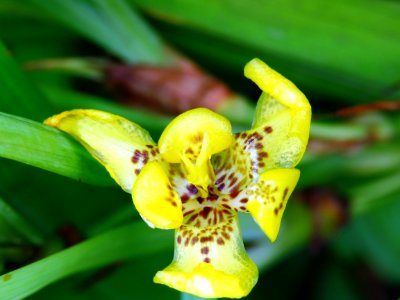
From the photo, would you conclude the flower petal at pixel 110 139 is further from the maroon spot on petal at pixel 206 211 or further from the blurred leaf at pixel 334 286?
the blurred leaf at pixel 334 286

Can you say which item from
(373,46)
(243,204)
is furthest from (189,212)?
(373,46)

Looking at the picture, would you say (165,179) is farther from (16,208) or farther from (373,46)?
(373,46)

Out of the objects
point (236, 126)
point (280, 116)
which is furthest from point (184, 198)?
point (236, 126)

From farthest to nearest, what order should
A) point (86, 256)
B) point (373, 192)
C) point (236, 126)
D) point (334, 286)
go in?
1. point (334, 286)
2. point (373, 192)
3. point (236, 126)
4. point (86, 256)

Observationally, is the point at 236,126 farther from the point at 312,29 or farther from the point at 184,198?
the point at 184,198

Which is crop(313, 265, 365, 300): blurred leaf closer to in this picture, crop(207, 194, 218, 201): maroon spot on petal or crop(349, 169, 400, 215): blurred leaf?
crop(349, 169, 400, 215): blurred leaf

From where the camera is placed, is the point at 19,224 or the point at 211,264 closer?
the point at 211,264

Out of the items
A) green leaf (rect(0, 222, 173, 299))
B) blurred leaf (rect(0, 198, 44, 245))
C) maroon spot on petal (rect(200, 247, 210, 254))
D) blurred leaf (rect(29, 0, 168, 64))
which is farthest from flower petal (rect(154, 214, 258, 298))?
blurred leaf (rect(29, 0, 168, 64))
